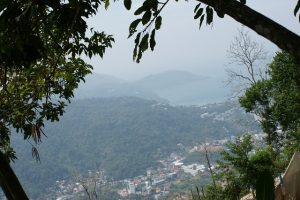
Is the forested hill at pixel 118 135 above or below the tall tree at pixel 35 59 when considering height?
above

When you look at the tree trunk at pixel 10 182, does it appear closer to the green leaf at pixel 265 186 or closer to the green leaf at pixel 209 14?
the green leaf at pixel 209 14

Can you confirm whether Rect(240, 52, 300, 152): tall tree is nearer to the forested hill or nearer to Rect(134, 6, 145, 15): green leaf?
Rect(134, 6, 145, 15): green leaf

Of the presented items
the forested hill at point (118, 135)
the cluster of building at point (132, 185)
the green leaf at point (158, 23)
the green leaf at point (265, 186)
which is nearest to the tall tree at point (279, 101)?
the cluster of building at point (132, 185)

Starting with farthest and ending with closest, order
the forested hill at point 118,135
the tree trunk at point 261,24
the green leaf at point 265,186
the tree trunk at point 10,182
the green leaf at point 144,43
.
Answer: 1. the forested hill at point 118,135
2. the tree trunk at point 10,182
3. the tree trunk at point 261,24
4. the green leaf at point 144,43
5. the green leaf at point 265,186

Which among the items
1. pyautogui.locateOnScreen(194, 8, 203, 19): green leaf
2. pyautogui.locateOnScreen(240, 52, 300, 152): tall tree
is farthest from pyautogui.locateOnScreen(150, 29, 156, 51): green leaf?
pyautogui.locateOnScreen(240, 52, 300, 152): tall tree

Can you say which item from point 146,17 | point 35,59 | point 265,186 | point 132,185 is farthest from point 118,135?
point 265,186

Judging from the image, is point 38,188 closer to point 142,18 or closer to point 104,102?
point 142,18
